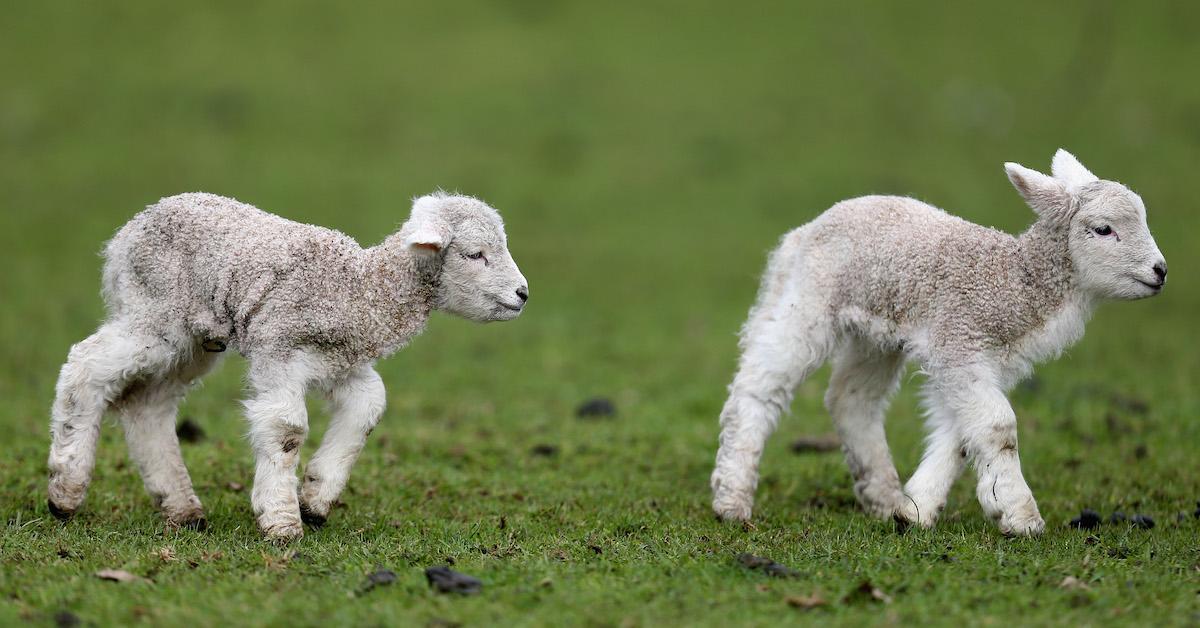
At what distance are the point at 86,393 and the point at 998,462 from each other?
5.77 m

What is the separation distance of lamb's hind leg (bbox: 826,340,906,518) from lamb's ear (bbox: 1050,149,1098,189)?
171 cm

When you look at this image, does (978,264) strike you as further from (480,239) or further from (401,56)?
(401,56)

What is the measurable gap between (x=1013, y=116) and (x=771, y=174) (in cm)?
621

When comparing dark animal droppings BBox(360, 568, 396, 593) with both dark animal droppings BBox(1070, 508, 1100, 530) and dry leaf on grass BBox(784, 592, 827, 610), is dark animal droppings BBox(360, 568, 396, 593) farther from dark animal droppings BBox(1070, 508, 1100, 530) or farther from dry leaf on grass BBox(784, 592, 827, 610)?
dark animal droppings BBox(1070, 508, 1100, 530)

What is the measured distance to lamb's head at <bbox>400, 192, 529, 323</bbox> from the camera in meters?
8.14

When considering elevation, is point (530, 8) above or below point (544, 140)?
above

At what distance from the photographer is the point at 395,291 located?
818 cm

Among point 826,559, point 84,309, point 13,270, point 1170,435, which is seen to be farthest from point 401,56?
point 826,559

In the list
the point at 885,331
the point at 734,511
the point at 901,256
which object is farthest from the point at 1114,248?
the point at 734,511

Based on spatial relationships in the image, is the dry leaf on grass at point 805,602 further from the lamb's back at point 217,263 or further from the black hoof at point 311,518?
the lamb's back at point 217,263

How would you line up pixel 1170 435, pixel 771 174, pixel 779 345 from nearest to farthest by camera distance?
pixel 779 345, pixel 1170 435, pixel 771 174

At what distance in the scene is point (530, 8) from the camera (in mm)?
34000

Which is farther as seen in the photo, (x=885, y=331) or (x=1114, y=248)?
(x=885, y=331)

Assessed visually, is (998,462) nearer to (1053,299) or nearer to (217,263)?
(1053,299)
